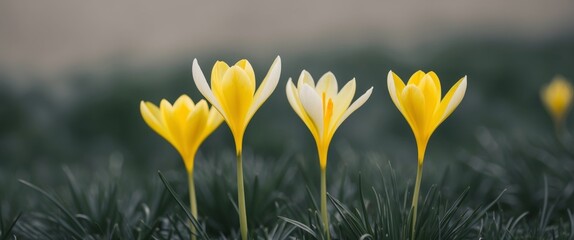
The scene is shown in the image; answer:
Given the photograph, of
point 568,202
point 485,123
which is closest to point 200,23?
point 485,123

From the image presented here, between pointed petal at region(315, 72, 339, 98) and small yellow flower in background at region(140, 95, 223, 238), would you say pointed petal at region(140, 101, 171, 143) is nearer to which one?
small yellow flower in background at region(140, 95, 223, 238)

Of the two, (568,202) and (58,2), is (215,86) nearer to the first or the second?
(568,202)

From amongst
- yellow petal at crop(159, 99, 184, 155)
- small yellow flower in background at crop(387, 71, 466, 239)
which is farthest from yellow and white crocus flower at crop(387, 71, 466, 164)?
yellow petal at crop(159, 99, 184, 155)

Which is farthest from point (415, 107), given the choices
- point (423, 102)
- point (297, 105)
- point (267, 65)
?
point (267, 65)

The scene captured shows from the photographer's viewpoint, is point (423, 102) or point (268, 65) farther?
point (268, 65)

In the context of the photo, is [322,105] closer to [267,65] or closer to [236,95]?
[236,95]
